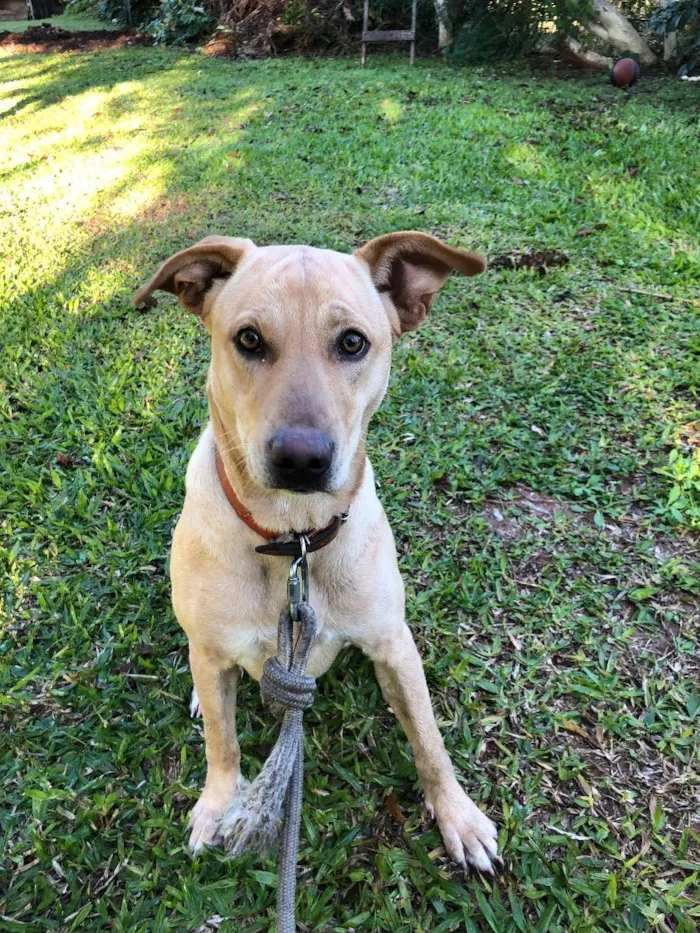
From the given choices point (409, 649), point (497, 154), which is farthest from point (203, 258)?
point (497, 154)

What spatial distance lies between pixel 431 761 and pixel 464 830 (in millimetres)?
245

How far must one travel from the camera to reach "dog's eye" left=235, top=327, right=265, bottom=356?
1940mm

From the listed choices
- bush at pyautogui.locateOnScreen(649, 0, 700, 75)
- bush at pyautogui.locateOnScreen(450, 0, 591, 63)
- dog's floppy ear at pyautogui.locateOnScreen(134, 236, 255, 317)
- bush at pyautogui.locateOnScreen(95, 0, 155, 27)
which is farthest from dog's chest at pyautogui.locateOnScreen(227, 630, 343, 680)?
bush at pyautogui.locateOnScreen(95, 0, 155, 27)

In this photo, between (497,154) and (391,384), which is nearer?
(391,384)

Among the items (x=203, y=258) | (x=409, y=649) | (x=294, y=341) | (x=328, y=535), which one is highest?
(x=203, y=258)

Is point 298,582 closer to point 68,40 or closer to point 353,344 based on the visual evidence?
point 353,344

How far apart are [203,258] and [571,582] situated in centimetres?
219

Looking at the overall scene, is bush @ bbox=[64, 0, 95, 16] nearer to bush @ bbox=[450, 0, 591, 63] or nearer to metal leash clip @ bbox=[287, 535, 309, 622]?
bush @ bbox=[450, 0, 591, 63]

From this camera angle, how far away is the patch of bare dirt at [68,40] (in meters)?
16.0

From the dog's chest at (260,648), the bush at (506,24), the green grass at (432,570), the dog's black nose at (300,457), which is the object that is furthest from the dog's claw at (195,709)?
the bush at (506,24)

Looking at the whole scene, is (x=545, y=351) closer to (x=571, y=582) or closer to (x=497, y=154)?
(x=571, y=582)

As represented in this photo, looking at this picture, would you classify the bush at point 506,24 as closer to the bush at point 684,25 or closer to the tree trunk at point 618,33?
the tree trunk at point 618,33

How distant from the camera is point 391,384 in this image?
13.9 feet

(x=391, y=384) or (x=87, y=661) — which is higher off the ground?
(x=391, y=384)
